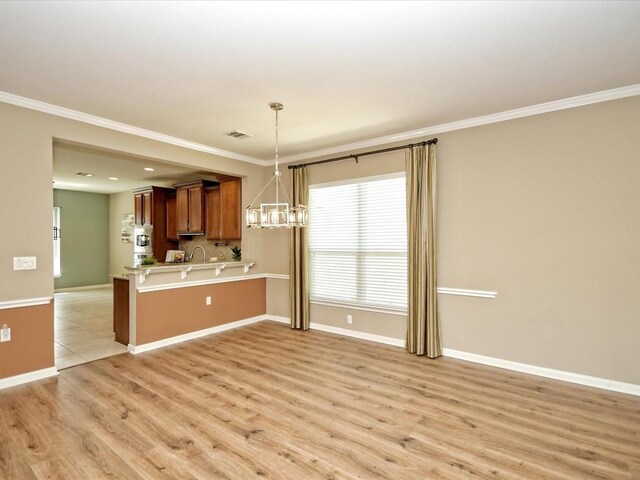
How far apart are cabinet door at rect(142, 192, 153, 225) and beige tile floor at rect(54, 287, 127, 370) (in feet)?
6.36

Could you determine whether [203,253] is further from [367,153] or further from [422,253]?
[422,253]

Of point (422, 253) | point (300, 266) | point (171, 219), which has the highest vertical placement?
point (171, 219)

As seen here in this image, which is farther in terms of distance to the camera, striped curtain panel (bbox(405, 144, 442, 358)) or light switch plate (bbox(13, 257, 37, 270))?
striped curtain panel (bbox(405, 144, 442, 358))

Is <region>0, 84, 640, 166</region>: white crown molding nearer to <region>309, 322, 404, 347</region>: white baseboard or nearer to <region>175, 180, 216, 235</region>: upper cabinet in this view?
<region>175, 180, 216, 235</region>: upper cabinet

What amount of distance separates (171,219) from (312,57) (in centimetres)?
632

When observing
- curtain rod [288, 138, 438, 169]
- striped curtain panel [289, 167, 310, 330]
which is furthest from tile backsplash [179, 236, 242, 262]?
curtain rod [288, 138, 438, 169]

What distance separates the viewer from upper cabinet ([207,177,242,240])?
6078 mm

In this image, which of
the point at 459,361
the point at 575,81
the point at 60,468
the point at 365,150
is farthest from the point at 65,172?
the point at 575,81

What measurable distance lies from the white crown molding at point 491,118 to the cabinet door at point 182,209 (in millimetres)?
3074

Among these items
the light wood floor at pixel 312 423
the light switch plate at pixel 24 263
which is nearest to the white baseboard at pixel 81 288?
the light wood floor at pixel 312 423

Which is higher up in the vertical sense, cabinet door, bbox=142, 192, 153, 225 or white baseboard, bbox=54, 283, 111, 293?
cabinet door, bbox=142, 192, 153, 225

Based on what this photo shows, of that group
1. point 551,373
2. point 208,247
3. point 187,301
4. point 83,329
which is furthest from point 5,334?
point 551,373

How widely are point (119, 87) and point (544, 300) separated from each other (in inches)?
180

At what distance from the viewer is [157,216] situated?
794 cm
